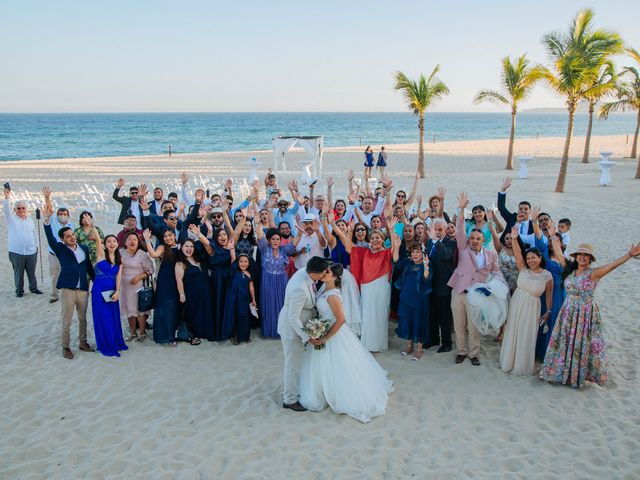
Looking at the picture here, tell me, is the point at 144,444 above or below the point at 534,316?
below

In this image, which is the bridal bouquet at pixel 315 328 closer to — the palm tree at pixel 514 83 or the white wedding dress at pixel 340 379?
the white wedding dress at pixel 340 379

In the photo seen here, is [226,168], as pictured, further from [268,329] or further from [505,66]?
[268,329]

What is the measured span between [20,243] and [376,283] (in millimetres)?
6412

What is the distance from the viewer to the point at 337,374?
18.3ft

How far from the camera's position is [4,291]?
9.68 meters

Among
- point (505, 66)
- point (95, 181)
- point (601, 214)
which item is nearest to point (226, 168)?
point (95, 181)

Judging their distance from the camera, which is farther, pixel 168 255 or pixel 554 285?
pixel 168 255

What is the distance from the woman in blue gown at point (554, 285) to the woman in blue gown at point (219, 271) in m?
4.08

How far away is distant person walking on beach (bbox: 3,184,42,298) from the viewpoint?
29.9 feet

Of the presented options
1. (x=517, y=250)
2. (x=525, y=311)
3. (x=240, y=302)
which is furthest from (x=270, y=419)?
(x=517, y=250)

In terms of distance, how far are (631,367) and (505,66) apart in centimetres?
2338

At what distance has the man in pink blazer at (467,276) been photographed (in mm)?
6605

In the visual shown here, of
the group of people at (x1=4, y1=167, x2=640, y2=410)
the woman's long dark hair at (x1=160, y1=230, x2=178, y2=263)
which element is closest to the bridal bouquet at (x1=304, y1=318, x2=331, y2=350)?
the group of people at (x1=4, y1=167, x2=640, y2=410)

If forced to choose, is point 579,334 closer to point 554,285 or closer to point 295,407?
point 554,285
